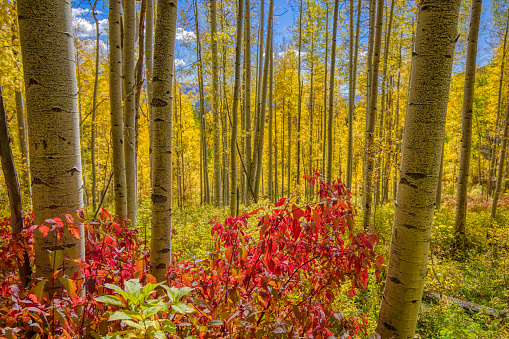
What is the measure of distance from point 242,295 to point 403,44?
1371cm

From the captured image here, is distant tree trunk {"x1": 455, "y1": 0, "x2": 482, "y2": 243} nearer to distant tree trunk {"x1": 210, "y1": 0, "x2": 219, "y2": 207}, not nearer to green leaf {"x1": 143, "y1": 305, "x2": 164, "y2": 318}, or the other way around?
distant tree trunk {"x1": 210, "y1": 0, "x2": 219, "y2": 207}

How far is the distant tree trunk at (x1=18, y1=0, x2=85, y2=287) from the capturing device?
114 cm

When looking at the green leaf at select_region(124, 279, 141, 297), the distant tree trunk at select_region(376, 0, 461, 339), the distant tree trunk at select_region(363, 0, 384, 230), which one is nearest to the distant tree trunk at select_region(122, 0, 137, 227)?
the green leaf at select_region(124, 279, 141, 297)

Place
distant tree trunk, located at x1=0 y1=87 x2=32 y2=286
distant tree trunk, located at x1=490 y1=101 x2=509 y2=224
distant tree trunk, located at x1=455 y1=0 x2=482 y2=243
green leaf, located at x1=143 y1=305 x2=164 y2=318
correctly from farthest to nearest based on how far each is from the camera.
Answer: distant tree trunk, located at x1=490 y1=101 x2=509 y2=224 → distant tree trunk, located at x1=455 y1=0 x2=482 y2=243 → distant tree trunk, located at x1=0 y1=87 x2=32 y2=286 → green leaf, located at x1=143 y1=305 x2=164 y2=318

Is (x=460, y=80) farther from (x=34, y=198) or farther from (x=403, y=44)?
(x=34, y=198)

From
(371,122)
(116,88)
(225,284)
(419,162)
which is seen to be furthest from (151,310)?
(371,122)

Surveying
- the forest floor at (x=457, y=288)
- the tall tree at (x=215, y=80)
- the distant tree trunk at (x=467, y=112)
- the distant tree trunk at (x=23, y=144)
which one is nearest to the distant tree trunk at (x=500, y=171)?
the forest floor at (x=457, y=288)

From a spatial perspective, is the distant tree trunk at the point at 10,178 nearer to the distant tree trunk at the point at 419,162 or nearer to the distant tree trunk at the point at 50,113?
the distant tree trunk at the point at 50,113

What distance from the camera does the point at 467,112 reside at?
18.7 ft

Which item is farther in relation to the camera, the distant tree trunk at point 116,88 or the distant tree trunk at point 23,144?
→ the distant tree trunk at point 23,144

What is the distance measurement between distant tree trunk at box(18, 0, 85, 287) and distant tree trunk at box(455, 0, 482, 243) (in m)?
6.89

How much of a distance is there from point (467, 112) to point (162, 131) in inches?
270

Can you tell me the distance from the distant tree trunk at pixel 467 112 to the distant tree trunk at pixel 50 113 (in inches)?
271

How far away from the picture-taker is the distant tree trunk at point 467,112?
534 cm
